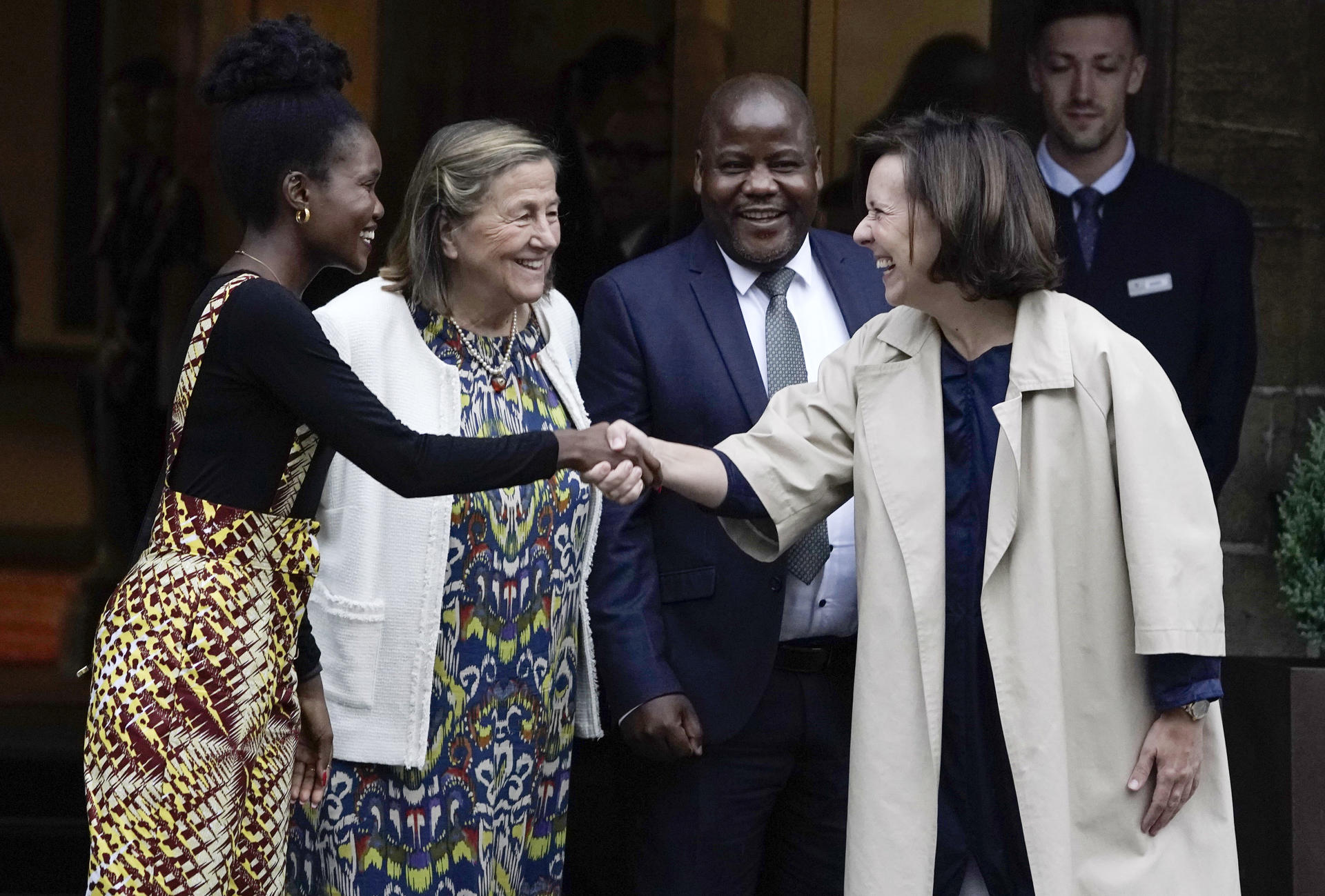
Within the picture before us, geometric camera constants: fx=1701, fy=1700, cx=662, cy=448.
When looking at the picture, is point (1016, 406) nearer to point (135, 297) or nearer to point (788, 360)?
point (788, 360)

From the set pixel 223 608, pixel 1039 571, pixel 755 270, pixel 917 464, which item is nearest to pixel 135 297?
pixel 755 270

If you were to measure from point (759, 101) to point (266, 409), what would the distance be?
155 centimetres

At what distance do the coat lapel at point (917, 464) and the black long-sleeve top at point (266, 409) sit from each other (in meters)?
0.88

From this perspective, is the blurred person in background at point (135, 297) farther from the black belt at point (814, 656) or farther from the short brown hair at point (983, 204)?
the short brown hair at point (983, 204)

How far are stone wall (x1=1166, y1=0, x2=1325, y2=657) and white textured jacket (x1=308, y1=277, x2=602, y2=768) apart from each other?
2853 mm

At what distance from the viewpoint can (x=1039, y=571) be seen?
305 centimetres

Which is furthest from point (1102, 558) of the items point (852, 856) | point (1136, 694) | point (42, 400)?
point (42, 400)

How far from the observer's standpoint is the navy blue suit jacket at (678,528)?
371 cm

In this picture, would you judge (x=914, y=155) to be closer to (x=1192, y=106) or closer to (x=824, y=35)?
(x=824, y=35)

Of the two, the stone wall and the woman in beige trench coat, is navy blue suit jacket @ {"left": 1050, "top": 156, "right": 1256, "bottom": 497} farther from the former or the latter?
the woman in beige trench coat

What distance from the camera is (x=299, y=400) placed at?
2.93 m

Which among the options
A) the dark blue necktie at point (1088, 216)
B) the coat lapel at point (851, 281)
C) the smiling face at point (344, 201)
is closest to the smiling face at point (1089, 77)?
the dark blue necktie at point (1088, 216)

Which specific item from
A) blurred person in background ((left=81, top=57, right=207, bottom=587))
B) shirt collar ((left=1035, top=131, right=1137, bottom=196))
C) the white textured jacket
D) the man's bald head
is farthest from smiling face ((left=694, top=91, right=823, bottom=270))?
blurred person in background ((left=81, top=57, right=207, bottom=587))

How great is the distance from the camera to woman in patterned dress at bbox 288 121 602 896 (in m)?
3.41
